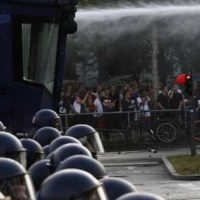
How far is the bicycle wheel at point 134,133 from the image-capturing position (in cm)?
2561

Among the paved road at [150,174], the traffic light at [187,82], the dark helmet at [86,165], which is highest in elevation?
the traffic light at [187,82]

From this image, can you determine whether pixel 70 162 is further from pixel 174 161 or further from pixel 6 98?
pixel 174 161

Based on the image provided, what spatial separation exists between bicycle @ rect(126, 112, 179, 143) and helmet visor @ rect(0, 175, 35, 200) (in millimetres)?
19484

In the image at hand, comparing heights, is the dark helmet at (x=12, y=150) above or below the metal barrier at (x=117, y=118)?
below

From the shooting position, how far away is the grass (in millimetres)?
17934

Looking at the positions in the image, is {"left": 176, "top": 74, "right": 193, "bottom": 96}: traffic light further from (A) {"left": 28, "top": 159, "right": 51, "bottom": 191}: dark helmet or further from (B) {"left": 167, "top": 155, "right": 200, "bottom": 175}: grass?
(A) {"left": 28, "top": 159, "right": 51, "bottom": 191}: dark helmet

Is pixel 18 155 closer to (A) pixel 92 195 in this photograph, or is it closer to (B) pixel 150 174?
(A) pixel 92 195

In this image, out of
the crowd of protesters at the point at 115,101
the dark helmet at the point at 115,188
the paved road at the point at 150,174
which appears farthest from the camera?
the crowd of protesters at the point at 115,101

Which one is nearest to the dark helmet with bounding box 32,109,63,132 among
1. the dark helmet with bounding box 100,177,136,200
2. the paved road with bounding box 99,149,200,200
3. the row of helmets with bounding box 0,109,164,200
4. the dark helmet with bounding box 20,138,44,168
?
the paved road with bounding box 99,149,200,200

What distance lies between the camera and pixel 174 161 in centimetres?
2000

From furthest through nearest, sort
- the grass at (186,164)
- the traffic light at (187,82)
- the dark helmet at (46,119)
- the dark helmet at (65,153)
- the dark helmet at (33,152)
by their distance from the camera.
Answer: the traffic light at (187,82)
the grass at (186,164)
the dark helmet at (46,119)
the dark helmet at (33,152)
the dark helmet at (65,153)

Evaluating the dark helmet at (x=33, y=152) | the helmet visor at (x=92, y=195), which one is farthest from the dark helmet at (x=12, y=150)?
the helmet visor at (x=92, y=195)

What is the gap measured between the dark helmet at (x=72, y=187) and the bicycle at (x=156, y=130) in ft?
65.0

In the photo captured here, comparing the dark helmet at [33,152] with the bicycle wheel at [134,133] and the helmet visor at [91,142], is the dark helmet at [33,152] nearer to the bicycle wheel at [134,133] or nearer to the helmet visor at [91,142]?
the helmet visor at [91,142]
